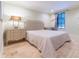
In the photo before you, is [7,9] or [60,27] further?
[60,27]

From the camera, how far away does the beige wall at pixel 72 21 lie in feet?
19.8

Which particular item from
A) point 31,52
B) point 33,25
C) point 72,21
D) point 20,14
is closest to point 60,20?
point 72,21

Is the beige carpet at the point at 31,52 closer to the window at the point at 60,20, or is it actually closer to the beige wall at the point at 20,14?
the beige wall at the point at 20,14

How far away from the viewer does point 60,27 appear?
25.5 ft

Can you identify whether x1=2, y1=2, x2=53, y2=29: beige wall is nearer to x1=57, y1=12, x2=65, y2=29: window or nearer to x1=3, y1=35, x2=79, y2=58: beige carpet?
x1=57, y1=12, x2=65, y2=29: window

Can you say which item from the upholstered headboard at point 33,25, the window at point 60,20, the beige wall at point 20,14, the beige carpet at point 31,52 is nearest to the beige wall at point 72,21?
the window at point 60,20

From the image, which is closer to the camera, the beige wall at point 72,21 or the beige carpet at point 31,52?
the beige carpet at point 31,52

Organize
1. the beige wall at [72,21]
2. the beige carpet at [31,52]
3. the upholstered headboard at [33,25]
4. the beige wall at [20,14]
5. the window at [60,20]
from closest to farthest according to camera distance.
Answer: the beige carpet at [31,52] → the beige wall at [20,14] → the upholstered headboard at [33,25] → the beige wall at [72,21] → the window at [60,20]

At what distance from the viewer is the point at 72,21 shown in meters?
6.46

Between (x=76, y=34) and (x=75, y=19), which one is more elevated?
(x=75, y=19)

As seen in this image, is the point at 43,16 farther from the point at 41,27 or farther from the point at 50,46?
the point at 50,46

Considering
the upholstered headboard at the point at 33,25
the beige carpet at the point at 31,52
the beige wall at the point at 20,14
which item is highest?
the beige wall at the point at 20,14

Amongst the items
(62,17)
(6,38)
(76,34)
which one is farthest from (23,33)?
(62,17)

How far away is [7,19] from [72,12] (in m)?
4.96
